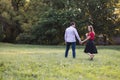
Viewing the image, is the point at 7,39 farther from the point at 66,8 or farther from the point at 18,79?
the point at 18,79

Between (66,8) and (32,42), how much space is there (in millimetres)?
7394

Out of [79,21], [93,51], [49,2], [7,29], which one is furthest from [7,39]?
[93,51]

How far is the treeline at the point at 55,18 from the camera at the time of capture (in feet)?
153

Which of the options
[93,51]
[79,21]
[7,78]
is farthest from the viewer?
[79,21]

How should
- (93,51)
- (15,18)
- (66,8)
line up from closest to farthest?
(93,51) < (66,8) < (15,18)

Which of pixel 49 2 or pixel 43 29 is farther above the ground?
pixel 49 2

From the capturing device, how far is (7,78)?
1048cm

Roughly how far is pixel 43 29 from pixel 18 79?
38716 millimetres

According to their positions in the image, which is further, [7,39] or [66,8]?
[7,39]

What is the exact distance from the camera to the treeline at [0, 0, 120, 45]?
153 ft

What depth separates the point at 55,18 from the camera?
4744cm

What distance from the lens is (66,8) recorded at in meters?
48.6

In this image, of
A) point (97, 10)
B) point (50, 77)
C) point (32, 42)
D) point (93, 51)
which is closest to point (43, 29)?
point (32, 42)

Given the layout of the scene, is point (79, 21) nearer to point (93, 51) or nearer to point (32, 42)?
point (32, 42)
